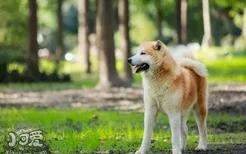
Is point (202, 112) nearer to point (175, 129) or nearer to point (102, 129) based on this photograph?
point (175, 129)

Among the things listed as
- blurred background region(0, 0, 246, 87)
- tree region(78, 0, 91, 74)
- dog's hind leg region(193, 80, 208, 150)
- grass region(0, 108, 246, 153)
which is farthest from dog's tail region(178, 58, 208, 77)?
tree region(78, 0, 91, 74)

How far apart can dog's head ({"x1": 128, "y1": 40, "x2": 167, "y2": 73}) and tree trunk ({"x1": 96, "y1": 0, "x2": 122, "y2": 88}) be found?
576 inches

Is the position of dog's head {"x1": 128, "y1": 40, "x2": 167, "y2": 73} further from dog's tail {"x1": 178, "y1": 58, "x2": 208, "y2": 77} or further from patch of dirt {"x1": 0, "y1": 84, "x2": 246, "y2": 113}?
patch of dirt {"x1": 0, "y1": 84, "x2": 246, "y2": 113}

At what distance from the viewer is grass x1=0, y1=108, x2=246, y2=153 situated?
1041 centimetres

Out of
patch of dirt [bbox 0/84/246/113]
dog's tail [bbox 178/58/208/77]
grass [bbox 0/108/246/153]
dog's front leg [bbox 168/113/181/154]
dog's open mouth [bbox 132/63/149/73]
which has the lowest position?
patch of dirt [bbox 0/84/246/113]

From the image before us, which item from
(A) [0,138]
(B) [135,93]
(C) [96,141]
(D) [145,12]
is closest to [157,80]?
(C) [96,141]

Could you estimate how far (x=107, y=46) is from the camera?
79.3 feet

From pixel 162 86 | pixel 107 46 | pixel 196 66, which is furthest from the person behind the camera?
pixel 107 46

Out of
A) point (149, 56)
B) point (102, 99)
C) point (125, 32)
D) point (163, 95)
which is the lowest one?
point (102, 99)

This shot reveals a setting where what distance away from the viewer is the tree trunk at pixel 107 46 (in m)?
24.0

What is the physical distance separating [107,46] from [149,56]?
14890mm

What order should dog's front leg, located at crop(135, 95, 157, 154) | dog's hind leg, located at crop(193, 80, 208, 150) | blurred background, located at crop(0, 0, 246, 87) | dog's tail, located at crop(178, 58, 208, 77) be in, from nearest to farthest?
dog's front leg, located at crop(135, 95, 157, 154), dog's tail, located at crop(178, 58, 208, 77), dog's hind leg, located at crop(193, 80, 208, 150), blurred background, located at crop(0, 0, 246, 87)

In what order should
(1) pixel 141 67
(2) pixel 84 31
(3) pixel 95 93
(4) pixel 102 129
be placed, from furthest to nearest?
(2) pixel 84 31
(3) pixel 95 93
(4) pixel 102 129
(1) pixel 141 67

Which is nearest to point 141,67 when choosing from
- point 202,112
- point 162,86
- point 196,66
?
point 162,86
